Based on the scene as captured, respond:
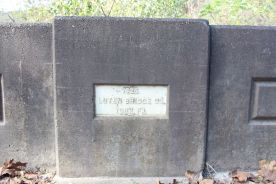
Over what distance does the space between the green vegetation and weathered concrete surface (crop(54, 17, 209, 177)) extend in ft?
8.06

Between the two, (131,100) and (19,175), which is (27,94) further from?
(131,100)

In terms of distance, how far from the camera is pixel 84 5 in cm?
495

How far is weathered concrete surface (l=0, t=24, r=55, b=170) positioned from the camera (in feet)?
8.93

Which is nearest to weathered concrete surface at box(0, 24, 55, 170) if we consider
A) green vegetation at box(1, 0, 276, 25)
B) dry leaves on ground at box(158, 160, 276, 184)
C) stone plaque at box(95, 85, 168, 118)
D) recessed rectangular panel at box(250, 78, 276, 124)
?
stone plaque at box(95, 85, 168, 118)

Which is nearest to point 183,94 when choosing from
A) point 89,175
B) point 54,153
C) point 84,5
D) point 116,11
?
point 89,175

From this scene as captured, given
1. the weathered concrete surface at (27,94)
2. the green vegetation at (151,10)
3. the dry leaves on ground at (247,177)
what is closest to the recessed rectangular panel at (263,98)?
the dry leaves on ground at (247,177)

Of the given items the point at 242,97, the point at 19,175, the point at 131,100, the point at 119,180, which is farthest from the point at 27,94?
the point at 242,97

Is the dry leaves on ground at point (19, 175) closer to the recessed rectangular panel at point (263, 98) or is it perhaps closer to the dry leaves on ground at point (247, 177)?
the dry leaves on ground at point (247, 177)

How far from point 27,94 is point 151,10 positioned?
3344 mm

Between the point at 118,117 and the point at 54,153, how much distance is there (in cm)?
63

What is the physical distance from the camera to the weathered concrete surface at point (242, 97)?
2.80 m

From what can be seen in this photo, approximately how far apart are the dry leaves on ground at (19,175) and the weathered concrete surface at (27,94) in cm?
6

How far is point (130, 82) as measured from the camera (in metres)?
2.69

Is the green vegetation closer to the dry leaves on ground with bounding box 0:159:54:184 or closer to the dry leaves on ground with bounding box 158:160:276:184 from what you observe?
the dry leaves on ground with bounding box 0:159:54:184
